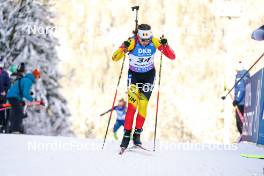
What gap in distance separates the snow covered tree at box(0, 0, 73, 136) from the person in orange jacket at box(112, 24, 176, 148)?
14.7 m

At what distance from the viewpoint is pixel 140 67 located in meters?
7.18

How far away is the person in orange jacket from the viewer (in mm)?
7074

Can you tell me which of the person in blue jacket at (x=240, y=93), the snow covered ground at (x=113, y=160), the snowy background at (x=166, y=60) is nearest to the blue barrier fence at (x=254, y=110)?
the person in blue jacket at (x=240, y=93)

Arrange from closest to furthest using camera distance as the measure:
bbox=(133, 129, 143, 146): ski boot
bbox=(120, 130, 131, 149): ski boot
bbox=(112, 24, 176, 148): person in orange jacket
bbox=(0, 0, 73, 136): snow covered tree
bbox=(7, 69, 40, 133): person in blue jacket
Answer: bbox=(120, 130, 131, 149): ski boot, bbox=(112, 24, 176, 148): person in orange jacket, bbox=(133, 129, 143, 146): ski boot, bbox=(7, 69, 40, 133): person in blue jacket, bbox=(0, 0, 73, 136): snow covered tree

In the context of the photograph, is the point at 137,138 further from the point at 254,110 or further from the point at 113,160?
the point at 254,110

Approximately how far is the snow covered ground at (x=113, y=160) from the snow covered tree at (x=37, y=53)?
1366 centimetres

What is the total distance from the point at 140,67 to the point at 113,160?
1.51m

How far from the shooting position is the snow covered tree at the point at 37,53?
21.7m

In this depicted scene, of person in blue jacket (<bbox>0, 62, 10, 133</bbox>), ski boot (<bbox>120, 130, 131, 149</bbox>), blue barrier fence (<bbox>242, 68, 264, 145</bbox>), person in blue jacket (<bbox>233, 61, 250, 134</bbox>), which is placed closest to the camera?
ski boot (<bbox>120, 130, 131, 149</bbox>)

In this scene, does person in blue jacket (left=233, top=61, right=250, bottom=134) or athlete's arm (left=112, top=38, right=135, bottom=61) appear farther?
person in blue jacket (left=233, top=61, right=250, bottom=134)

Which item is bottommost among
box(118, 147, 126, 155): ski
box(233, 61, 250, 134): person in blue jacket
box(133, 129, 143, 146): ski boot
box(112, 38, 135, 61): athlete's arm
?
box(118, 147, 126, 155): ski

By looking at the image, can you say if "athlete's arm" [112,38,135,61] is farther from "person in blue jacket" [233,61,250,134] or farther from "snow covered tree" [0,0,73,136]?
"snow covered tree" [0,0,73,136]

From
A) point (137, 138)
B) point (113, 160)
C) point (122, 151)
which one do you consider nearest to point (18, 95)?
point (137, 138)

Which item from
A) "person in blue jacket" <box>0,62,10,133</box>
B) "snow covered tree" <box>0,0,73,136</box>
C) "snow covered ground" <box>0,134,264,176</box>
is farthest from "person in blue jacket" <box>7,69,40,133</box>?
"snow covered tree" <box>0,0,73,136</box>
